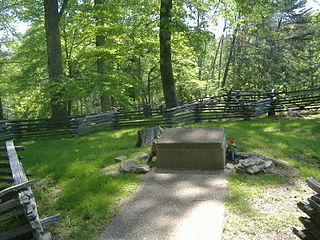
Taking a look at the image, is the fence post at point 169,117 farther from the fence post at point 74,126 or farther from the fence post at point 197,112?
the fence post at point 74,126

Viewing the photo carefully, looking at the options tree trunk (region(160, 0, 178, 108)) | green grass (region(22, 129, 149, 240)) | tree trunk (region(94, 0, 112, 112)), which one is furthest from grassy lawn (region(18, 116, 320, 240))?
tree trunk (region(94, 0, 112, 112))

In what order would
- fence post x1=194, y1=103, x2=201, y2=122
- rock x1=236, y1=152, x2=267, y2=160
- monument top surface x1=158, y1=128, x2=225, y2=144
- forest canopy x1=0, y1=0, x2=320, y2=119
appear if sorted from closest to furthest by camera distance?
monument top surface x1=158, y1=128, x2=225, y2=144 < rock x1=236, y1=152, x2=267, y2=160 < forest canopy x1=0, y1=0, x2=320, y2=119 < fence post x1=194, y1=103, x2=201, y2=122

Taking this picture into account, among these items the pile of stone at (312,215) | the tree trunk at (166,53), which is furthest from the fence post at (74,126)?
the pile of stone at (312,215)

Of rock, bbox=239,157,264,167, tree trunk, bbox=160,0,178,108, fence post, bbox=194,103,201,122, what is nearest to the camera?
rock, bbox=239,157,264,167

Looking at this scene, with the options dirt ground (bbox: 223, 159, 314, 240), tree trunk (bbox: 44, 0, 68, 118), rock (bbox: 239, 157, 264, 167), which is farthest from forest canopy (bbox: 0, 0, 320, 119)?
dirt ground (bbox: 223, 159, 314, 240)

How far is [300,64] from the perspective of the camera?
2916cm

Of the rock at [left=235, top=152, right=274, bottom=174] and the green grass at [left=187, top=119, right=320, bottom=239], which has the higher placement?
the rock at [left=235, top=152, right=274, bottom=174]

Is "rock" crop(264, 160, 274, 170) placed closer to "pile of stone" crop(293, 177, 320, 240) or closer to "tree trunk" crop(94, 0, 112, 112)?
"pile of stone" crop(293, 177, 320, 240)

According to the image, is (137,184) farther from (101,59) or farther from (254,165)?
(101,59)

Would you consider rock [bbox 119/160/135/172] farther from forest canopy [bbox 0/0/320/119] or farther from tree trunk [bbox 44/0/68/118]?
tree trunk [bbox 44/0/68/118]

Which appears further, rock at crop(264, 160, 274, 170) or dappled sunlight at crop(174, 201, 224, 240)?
rock at crop(264, 160, 274, 170)

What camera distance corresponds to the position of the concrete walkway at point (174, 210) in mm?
3887

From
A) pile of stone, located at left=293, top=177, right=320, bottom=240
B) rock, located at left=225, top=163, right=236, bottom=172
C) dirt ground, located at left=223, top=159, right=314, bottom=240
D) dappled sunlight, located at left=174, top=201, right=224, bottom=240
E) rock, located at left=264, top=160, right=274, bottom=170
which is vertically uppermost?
pile of stone, located at left=293, top=177, right=320, bottom=240

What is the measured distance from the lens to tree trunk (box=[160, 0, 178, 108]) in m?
11.9
